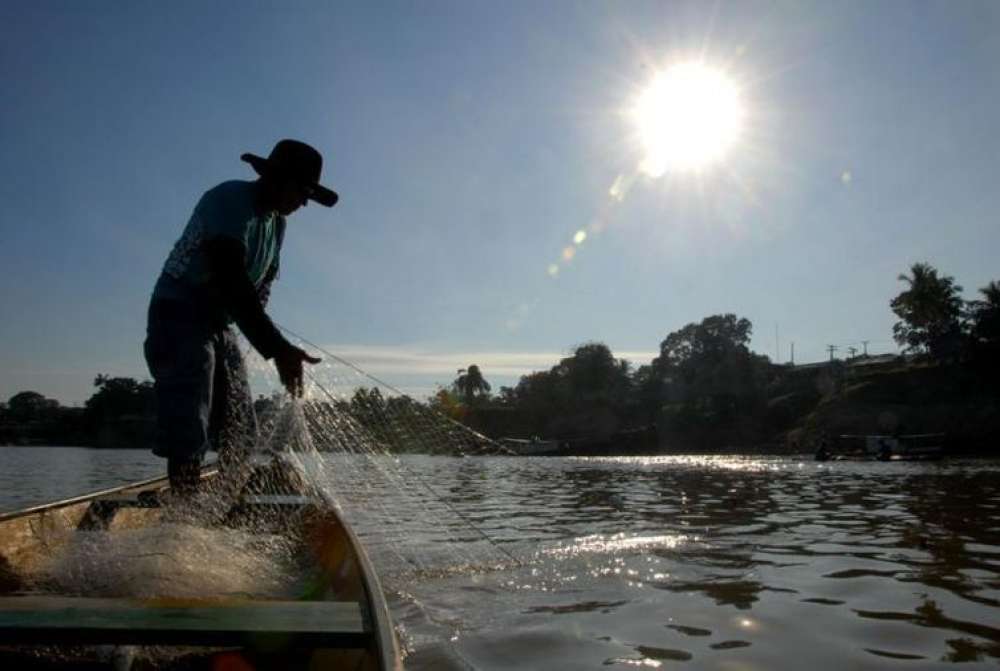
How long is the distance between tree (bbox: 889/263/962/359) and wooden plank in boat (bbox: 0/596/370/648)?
268ft

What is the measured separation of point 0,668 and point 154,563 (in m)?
→ 0.90

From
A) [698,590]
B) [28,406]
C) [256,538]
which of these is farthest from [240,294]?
[28,406]

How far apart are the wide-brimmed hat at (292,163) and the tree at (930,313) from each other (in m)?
80.2

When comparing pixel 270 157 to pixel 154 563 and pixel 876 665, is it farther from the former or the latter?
pixel 876 665

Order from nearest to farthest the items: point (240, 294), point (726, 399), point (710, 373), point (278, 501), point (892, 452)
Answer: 1. point (240, 294)
2. point (278, 501)
3. point (892, 452)
4. point (726, 399)
5. point (710, 373)

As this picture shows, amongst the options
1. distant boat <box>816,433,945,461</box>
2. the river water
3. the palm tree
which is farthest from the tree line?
the river water

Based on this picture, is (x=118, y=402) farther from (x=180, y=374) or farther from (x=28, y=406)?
(x=180, y=374)

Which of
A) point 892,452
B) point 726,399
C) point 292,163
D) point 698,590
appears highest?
point 726,399

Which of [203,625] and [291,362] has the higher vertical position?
[291,362]

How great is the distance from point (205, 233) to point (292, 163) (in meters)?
0.63

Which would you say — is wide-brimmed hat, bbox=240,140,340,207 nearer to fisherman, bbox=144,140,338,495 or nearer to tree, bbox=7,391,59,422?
fisherman, bbox=144,140,338,495

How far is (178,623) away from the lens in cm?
172

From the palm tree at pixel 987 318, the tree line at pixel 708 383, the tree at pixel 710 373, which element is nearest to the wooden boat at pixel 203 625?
the tree line at pixel 708 383

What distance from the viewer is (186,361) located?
12.7ft
